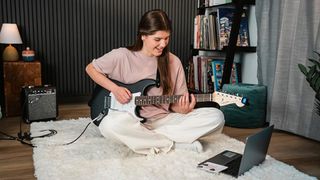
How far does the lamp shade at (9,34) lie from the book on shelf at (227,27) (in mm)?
1745

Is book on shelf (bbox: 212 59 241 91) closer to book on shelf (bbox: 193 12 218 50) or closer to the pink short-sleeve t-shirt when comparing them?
book on shelf (bbox: 193 12 218 50)

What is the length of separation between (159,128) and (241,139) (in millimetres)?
649

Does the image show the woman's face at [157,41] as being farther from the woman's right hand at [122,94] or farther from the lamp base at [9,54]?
the lamp base at [9,54]

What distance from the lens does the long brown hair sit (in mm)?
1762

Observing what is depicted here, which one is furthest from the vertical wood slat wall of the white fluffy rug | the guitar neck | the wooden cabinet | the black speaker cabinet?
the guitar neck

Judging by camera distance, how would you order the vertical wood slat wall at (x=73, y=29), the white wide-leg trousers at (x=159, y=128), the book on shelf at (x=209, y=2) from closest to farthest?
the white wide-leg trousers at (x=159, y=128) → the book on shelf at (x=209, y=2) → the vertical wood slat wall at (x=73, y=29)

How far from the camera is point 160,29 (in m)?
1.75

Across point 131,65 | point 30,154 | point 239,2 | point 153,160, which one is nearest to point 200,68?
point 239,2

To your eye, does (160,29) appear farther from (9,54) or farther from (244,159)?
(9,54)

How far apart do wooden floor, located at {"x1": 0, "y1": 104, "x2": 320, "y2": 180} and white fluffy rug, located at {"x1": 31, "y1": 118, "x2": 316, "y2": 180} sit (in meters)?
0.07

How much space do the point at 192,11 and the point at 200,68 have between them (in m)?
0.85

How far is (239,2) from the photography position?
102 inches

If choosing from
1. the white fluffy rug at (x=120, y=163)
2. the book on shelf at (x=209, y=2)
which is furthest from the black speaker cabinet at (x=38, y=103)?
the book on shelf at (x=209, y=2)

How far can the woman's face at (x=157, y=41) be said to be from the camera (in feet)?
5.80
